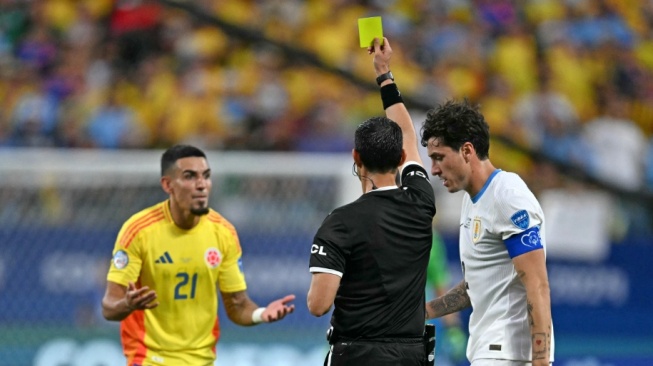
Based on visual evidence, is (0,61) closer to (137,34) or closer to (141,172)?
(137,34)

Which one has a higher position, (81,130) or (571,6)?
(571,6)

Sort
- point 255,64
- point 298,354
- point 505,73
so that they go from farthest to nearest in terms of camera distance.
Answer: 1. point 505,73
2. point 255,64
3. point 298,354

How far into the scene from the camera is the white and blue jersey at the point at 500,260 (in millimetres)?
4367

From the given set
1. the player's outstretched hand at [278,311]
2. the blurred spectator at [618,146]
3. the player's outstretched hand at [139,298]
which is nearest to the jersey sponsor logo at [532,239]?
the player's outstretched hand at [278,311]

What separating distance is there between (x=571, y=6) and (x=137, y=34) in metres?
5.70

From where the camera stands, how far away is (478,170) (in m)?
4.59

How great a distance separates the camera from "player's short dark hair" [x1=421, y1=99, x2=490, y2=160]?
4.55 meters

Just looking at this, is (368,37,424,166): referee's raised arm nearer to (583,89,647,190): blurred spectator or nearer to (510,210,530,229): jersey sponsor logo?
(510,210,530,229): jersey sponsor logo

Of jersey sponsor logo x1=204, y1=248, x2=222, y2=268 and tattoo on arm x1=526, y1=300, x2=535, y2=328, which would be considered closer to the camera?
tattoo on arm x1=526, y1=300, x2=535, y2=328

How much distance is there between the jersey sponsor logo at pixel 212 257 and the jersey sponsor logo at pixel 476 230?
72.4 inches

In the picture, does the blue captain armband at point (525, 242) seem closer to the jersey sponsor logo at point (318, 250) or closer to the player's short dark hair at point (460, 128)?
the player's short dark hair at point (460, 128)

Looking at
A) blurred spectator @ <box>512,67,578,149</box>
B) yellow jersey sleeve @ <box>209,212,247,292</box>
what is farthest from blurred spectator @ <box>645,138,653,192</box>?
yellow jersey sleeve @ <box>209,212,247,292</box>

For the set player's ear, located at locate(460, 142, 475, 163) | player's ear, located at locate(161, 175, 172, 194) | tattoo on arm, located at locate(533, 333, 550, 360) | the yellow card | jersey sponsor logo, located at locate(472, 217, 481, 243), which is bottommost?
tattoo on arm, located at locate(533, 333, 550, 360)

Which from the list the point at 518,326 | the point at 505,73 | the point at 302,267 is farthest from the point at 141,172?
the point at 505,73
